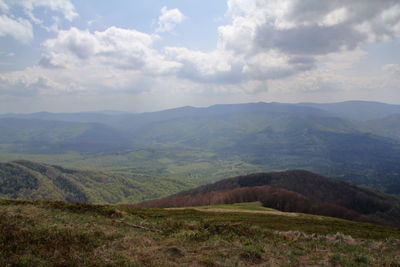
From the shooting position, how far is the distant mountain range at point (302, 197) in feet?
341

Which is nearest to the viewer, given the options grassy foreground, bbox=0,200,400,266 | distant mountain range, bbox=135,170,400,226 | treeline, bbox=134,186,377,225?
grassy foreground, bbox=0,200,400,266

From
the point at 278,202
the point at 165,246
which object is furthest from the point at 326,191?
the point at 165,246

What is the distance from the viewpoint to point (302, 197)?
113 metres

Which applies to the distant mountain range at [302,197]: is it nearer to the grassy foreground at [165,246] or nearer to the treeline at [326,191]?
the treeline at [326,191]

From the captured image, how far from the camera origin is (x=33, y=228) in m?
16.4

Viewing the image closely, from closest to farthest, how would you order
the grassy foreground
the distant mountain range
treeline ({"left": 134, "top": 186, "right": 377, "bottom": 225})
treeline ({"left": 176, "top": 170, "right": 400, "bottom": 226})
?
the grassy foreground
treeline ({"left": 134, "top": 186, "right": 377, "bottom": 225})
the distant mountain range
treeline ({"left": 176, "top": 170, "right": 400, "bottom": 226})

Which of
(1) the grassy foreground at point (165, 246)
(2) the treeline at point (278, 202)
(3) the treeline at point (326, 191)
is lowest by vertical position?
(3) the treeline at point (326, 191)

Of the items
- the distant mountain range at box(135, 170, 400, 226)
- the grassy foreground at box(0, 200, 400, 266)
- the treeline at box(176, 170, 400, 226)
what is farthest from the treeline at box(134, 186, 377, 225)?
the grassy foreground at box(0, 200, 400, 266)

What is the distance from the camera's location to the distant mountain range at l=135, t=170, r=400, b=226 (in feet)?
341

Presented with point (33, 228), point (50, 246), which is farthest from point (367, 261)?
point (33, 228)

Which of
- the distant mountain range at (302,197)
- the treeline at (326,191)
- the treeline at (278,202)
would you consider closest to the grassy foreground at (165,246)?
the treeline at (278,202)

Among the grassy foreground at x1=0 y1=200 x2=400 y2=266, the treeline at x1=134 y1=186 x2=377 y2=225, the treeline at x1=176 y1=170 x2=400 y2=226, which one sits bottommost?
the treeline at x1=176 y1=170 x2=400 y2=226

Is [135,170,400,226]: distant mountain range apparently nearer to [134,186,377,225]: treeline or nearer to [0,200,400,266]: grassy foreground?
[134,186,377,225]: treeline

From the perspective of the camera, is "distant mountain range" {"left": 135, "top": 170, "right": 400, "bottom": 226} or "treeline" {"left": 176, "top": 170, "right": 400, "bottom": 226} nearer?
"distant mountain range" {"left": 135, "top": 170, "right": 400, "bottom": 226}
